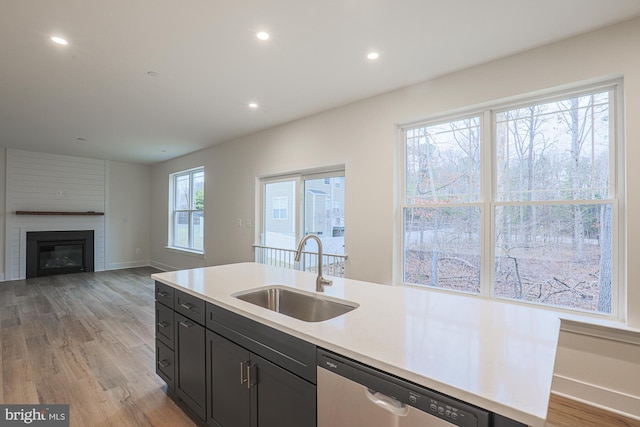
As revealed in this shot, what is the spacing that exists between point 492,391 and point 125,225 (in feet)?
28.5

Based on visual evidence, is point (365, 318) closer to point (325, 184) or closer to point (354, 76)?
point (354, 76)

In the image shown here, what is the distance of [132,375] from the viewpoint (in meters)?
2.60

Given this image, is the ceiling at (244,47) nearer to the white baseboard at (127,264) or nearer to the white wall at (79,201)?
the white wall at (79,201)

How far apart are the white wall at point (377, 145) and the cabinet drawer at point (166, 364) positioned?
2.05 meters

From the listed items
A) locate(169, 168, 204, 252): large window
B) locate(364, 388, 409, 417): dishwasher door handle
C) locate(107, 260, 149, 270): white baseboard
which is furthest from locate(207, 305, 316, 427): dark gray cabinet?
locate(107, 260, 149, 270): white baseboard

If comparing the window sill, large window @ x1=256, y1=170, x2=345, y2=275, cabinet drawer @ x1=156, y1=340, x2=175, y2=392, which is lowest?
cabinet drawer @ x1=156, y1=340, x2=175, y2=392

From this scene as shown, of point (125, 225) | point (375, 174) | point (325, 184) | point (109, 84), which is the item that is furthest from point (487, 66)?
point (125, 225)

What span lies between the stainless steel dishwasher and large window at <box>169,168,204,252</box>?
18.9ft

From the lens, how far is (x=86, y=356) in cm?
294

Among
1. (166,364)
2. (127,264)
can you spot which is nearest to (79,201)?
(127,264)

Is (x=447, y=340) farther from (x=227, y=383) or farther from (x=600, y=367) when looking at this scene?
(x=600, y=367)

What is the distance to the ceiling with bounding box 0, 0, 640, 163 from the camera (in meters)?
2.01

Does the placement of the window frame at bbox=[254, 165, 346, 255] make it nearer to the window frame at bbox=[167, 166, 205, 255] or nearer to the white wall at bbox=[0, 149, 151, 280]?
the window frame at bbox=[167, 166, 205, 255]

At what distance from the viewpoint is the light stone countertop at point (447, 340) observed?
865 mm
